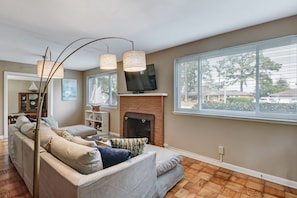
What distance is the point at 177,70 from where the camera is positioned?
341 centimetres

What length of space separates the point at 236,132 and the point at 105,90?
12.8ft

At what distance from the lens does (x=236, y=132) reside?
259 centimetres

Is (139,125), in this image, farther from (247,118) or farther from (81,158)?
(81,158)

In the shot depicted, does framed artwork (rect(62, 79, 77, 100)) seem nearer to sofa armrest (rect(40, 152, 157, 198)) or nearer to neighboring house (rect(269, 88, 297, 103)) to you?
sofa armrest (rect(40, 152, 157, 198))

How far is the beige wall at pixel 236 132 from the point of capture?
2176 mm

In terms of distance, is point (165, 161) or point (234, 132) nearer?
point (165, 161)

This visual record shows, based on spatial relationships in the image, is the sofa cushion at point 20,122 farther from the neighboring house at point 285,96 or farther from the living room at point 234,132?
the neighboring house at point 285,96

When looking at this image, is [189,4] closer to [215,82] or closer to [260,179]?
[215,82]

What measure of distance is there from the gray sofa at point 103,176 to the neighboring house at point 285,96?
1538mm

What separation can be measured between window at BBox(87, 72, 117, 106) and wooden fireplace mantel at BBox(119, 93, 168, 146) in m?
0.87

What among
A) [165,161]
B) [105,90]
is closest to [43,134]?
[165,161]

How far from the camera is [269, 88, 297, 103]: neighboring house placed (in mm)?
2137

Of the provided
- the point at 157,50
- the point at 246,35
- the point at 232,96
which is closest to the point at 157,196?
the point at 232,96

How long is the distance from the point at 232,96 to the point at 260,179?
4.05 ft
